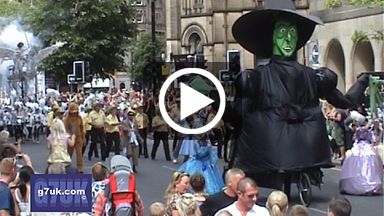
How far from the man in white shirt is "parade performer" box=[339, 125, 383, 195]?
34.5 feet

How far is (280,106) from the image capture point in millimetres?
11461

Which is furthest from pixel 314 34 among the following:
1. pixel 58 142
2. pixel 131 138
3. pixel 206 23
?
pixel 58 142

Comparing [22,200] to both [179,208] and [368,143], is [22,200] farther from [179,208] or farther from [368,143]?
[368,143]

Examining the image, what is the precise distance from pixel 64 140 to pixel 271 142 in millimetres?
7707

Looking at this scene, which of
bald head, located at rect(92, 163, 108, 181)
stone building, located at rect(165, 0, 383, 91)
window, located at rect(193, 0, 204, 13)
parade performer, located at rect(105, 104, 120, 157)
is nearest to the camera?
bald head, located at rect(92, 163, 108, 181)

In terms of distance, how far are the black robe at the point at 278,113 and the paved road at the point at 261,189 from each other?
11.0 feet

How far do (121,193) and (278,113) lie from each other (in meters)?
2.63

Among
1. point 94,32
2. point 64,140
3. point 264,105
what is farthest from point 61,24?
point 264,105

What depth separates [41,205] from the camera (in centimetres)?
826

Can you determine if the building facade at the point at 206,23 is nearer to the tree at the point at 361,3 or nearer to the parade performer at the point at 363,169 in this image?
the tree at the point at 361,3

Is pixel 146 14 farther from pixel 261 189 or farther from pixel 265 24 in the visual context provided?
pixel 265 24

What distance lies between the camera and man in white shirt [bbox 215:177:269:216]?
315 inches

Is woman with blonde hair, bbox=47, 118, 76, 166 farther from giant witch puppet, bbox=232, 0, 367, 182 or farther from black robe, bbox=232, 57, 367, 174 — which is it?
black robe, bbox=232, 57, 367, 174
